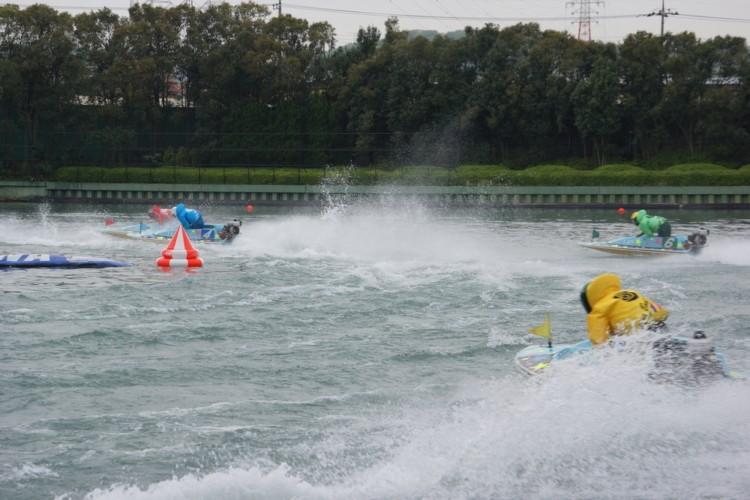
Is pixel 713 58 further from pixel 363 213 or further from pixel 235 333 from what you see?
pixel 235 333

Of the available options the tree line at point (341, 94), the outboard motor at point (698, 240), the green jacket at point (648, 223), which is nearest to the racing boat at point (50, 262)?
the green jacket at point (648, 223)

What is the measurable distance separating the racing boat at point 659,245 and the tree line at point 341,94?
32.2 meters

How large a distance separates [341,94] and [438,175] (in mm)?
11263

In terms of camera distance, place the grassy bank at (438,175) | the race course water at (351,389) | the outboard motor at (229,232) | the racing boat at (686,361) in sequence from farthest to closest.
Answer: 1. the grassy bank at (438,175)
2. the outboard motor at (229,232)
3. the racing boat at (686,361)
4. the race course water at (351,389)

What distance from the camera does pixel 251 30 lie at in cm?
7650

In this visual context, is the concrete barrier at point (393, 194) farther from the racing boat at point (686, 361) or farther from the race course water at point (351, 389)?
the racing boat at point (686, 361)

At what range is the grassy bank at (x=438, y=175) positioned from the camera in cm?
6181

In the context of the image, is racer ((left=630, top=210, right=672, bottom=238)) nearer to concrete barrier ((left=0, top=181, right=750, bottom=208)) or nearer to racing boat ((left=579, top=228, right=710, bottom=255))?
racing boat ((left=579, top=228, right=710, bottom=255))

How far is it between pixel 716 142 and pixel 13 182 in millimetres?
46151

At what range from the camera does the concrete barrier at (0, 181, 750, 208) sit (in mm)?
60750

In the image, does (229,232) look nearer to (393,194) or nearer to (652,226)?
(652,226)

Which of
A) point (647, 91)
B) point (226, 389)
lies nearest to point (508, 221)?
point (647, 91)

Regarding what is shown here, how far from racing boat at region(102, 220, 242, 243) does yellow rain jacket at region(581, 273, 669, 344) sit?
2294 centimetres

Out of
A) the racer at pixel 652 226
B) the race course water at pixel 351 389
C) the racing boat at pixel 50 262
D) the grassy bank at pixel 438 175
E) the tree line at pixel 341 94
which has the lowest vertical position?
the race course water at pixel 351 389
